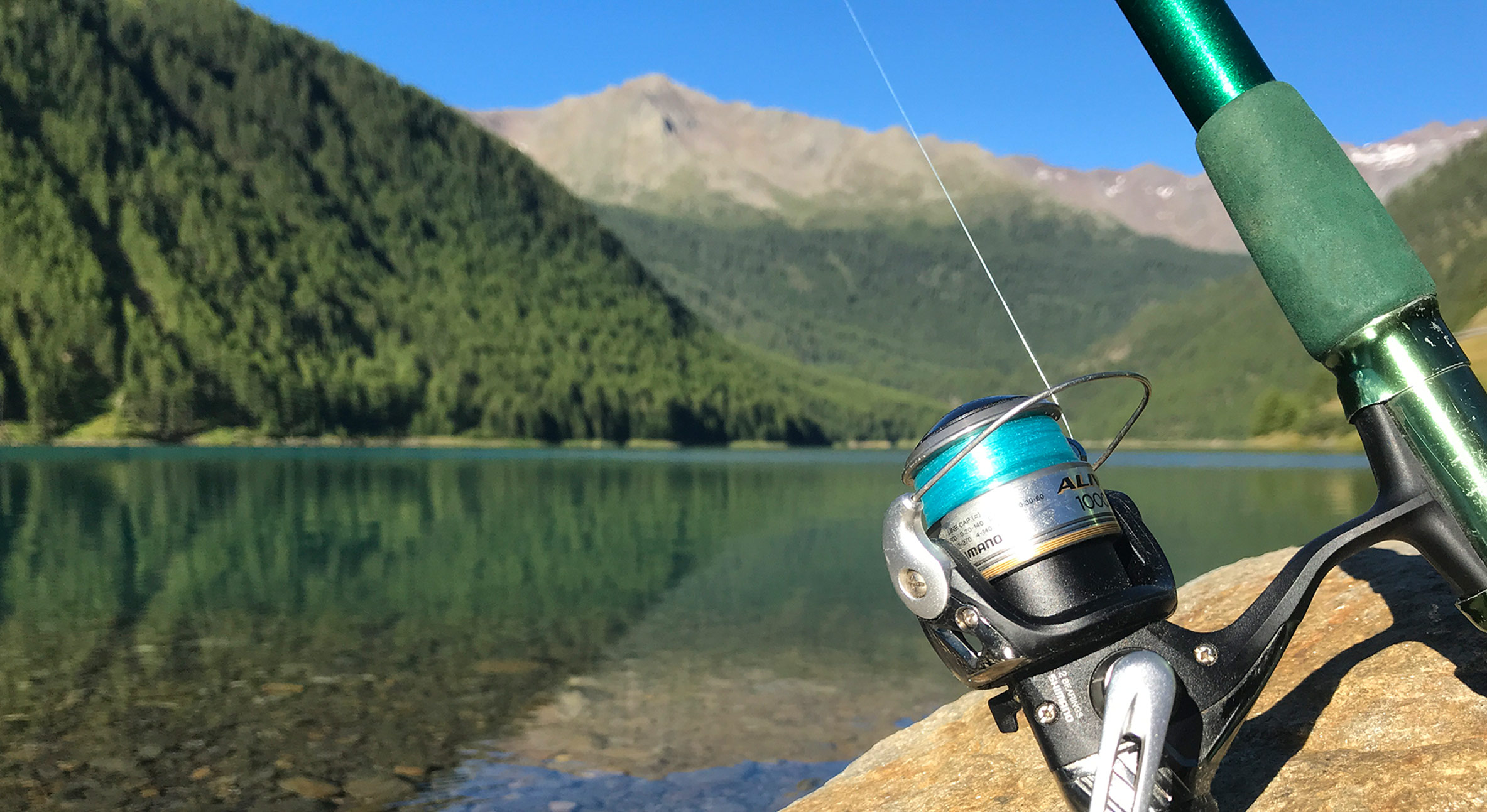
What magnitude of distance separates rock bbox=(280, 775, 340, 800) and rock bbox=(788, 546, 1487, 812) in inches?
182

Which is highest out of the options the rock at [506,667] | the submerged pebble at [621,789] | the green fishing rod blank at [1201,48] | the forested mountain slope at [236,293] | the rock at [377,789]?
the forested mountain slope at [236,293]

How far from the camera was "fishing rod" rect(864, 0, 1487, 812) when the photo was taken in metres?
2.43

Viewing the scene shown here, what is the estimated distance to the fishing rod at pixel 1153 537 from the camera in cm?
243

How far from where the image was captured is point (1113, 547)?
9.66ft

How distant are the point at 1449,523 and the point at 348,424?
14171 centimetres

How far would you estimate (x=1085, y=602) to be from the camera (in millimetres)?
2723

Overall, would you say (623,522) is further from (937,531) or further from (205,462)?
(205,462)

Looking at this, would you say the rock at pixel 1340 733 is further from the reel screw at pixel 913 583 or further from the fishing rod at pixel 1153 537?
the reel screw at pixel 913 583

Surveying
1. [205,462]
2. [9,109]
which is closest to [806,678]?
[205,462]

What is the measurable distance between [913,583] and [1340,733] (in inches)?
85.0

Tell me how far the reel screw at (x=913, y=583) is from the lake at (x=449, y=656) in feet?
20.0

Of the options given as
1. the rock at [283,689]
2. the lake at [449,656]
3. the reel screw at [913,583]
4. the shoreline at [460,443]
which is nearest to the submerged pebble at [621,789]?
the lake at [449,656]

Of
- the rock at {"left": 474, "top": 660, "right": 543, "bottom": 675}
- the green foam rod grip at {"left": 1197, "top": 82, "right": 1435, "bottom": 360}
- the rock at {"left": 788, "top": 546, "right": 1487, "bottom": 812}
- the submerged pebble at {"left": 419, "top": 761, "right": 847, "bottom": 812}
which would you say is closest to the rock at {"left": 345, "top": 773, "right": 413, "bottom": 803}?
the submerged pebble at {"left": 419, "top": 761, "right": 847, "bottom": 812}

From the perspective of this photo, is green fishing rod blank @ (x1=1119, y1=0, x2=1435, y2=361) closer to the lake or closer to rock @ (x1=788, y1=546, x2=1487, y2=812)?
rock @ (x1=788, y1=546, x2=1487, y2=812)
